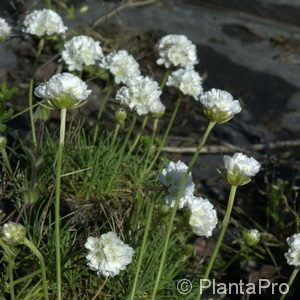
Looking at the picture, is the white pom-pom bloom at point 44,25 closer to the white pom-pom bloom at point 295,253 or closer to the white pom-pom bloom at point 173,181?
the white pom-pom bloom at point 173,181

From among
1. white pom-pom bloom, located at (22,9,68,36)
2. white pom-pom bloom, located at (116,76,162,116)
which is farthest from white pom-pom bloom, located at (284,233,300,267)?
white pom-pom bloom, located at (22,9,68,36)

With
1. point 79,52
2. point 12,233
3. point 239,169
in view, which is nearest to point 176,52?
point 79,52

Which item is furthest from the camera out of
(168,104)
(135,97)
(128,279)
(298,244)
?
(168,104)

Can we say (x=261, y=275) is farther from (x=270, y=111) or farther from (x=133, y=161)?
(x=270, y=111)

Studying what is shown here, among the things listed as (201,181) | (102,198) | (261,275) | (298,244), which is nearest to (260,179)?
(201,181)

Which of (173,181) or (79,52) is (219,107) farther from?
(79,52)

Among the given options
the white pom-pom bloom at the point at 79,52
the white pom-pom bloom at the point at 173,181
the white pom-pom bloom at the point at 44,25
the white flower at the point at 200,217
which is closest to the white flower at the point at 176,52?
the white pom-pom bloom at the point at 79,52

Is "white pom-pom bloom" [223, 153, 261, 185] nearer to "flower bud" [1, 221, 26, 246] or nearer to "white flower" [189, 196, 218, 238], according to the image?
"white flower" [189, 196, 218, 238]
